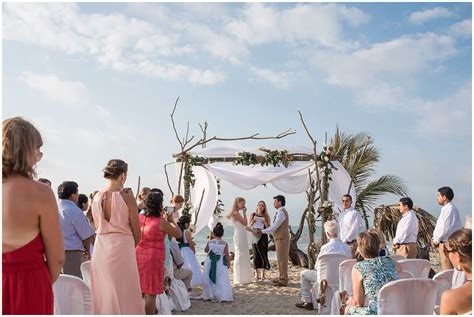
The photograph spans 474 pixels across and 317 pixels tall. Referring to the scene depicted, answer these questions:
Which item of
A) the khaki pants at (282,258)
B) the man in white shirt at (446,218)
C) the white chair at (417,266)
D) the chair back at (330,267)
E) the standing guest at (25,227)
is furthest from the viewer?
the khaki pants at (282,258)

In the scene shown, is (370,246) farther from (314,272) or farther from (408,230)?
(408,230)

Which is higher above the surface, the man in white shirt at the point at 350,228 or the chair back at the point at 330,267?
the man in white shirt at the point at 350,228

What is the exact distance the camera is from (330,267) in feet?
19.5

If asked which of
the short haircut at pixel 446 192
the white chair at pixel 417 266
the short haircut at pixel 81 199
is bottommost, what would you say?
the white chair at pixel 417 266

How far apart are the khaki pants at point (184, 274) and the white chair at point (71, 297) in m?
3.47

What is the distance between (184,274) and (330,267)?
2195mm

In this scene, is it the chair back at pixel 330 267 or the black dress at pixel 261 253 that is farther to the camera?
the black dress at pixel 261 253

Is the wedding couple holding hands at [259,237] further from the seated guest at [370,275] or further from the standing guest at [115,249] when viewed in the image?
the seated guest at [370,275]

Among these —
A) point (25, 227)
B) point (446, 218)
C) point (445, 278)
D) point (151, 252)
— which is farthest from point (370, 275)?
point (446, 218)

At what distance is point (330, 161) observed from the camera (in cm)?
1010

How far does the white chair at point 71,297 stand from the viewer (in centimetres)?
356

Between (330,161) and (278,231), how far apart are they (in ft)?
6.51

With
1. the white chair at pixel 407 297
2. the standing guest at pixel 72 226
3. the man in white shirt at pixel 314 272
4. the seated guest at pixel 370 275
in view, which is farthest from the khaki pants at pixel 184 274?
the white chair at pixel 407 297

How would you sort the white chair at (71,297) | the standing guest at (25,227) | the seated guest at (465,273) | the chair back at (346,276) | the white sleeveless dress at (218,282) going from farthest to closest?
1. the white sleeveless dress at (218,282)
2. the chair back at (346,276)
3. the white chair at (71,297)
4. the seated guest at (465,273)
5. the standing guest at (25,227)
